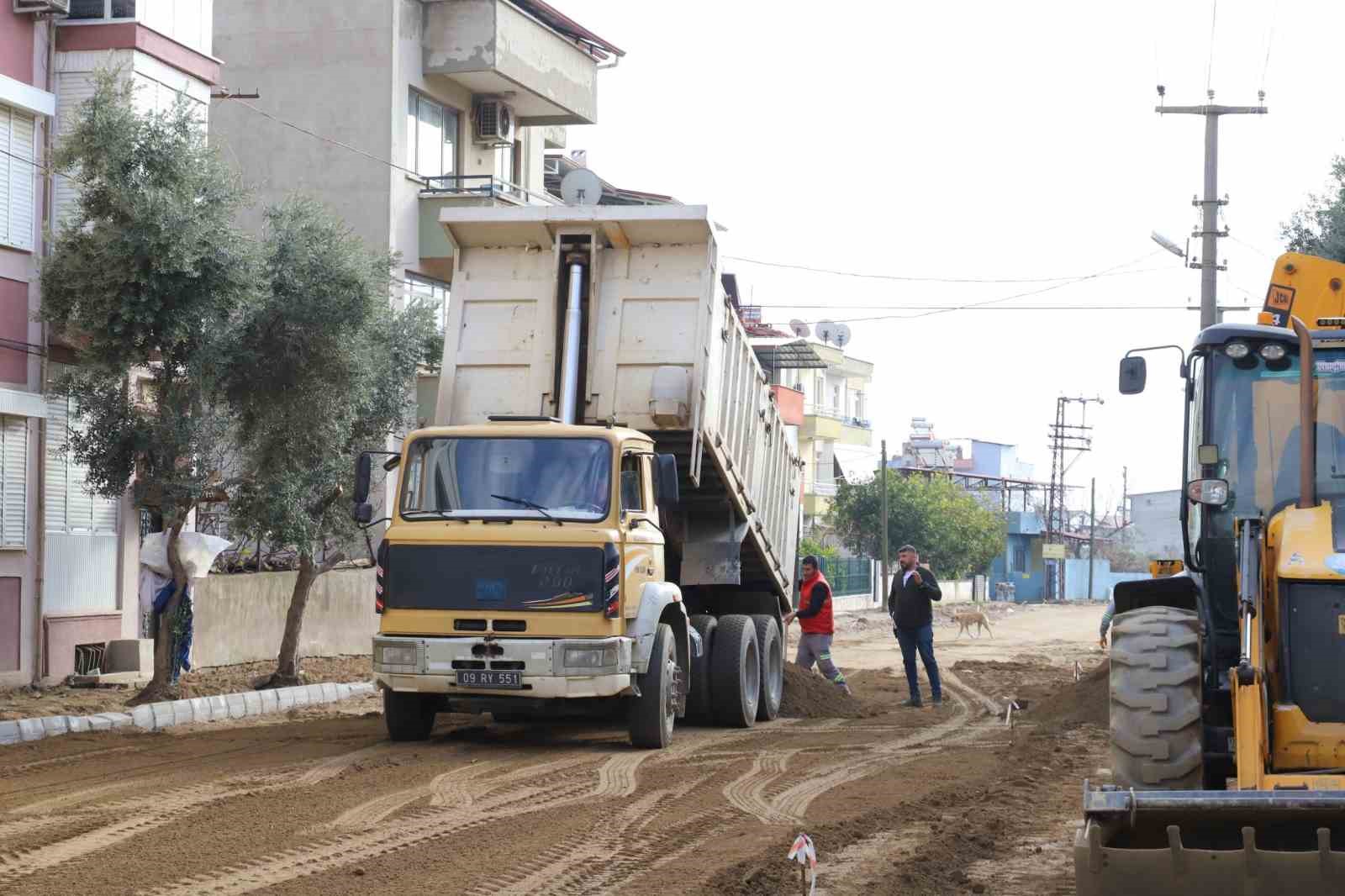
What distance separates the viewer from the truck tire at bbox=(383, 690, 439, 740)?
45.6 ft

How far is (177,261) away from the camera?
15367mm

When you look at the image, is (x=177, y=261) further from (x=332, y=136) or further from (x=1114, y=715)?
(x=332, y=136)

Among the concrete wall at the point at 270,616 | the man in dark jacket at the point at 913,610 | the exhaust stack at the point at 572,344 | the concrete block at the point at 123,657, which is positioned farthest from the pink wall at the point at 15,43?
the man in dark jacket at the point at 913,610

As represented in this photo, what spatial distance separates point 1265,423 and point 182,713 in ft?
36.8

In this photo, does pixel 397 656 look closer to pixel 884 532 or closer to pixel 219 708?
pixel 219 708

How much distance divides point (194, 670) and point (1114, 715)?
14892 mm

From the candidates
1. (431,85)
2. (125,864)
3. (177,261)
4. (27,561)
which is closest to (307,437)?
(177,261)

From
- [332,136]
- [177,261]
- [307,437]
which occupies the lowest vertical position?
[307,437]

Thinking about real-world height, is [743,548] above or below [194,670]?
above

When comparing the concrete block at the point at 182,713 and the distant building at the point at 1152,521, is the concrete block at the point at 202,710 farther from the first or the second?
the distant building at the point at 1152,521

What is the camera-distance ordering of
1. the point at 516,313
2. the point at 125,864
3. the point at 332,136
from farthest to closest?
the point at 332,136 < the point at 516,313 < the point at 125,864

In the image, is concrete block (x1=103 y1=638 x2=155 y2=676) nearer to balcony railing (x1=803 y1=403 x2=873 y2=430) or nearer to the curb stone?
the curb stone

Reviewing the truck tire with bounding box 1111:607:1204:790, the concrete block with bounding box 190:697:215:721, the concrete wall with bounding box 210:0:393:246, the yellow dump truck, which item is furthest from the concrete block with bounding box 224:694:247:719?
the concrete wall with bounding box 210:0:393:246

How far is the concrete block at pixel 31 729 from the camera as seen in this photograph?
47.3 ft
